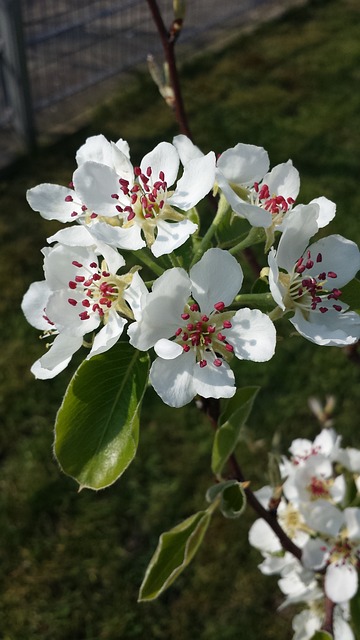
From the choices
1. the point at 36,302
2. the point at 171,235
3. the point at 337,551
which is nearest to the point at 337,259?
the point at 171,235

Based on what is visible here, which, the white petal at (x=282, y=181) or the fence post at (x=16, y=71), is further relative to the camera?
the fence post at (x=16, y=71)

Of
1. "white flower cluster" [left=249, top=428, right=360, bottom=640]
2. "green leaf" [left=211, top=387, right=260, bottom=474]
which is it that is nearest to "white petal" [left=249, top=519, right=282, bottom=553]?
"white flower cluster" [left=249, top=428, right=360, bottom=640]

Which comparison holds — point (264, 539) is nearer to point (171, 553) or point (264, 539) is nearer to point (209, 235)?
point (171, 553)

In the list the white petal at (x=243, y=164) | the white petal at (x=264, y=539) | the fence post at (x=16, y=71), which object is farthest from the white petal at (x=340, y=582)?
the fence post at (x=16, y=71)

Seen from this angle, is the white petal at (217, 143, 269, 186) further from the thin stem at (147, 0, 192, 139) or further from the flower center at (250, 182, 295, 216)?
the thin stem at (147, 0, 192, 139)

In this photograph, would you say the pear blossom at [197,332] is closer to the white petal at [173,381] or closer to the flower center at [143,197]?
the white petal at [173,381]

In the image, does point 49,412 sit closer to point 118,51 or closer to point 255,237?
point 255,237

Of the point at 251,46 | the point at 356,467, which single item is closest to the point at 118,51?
the point at 251,46

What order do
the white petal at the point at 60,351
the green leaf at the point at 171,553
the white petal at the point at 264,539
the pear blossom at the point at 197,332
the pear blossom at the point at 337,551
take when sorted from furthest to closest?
the white petal at the point at 264,539
the pear blossom at the point at 337,551
the green leaf at the point at 171,553
the white petal at the point at 60,351
the pear blossom at the point at 197,332
